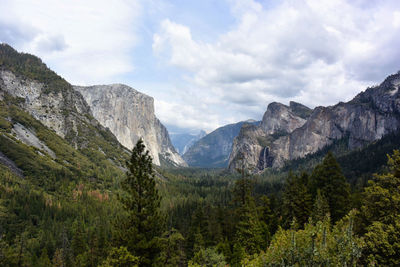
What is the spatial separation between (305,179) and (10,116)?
580 feet

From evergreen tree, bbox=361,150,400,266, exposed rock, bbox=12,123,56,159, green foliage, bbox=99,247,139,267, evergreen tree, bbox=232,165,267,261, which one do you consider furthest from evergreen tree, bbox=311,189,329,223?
exposed rock, bbox=12,123,56,159

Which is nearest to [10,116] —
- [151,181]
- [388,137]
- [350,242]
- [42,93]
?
[42,93]

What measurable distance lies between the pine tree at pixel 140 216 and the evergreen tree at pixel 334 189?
25.1 m

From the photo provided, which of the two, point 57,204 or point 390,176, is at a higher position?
point 390,176

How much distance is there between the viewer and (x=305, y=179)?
42719 millimetres

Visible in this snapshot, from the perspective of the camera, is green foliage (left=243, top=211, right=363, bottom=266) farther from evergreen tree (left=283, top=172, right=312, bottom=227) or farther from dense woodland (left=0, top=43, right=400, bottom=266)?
evergreen tree (left=283, top=172, right=312, bottom=227)

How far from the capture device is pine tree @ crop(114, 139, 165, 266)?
17703 millimetres

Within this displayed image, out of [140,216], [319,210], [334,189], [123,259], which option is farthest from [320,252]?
[334,189]

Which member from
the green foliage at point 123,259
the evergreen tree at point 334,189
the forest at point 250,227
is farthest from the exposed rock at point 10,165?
the evergreen tree at point 334,189

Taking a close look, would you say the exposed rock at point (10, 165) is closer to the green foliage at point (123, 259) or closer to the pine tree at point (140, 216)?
the pine tree at point (140, 216)

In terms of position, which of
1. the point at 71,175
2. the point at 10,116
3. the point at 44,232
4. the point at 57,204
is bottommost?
the point at 44,232

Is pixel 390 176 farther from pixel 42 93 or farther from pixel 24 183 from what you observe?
pixel 42 93

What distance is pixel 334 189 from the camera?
33.1 meters

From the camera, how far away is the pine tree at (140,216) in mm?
17703
